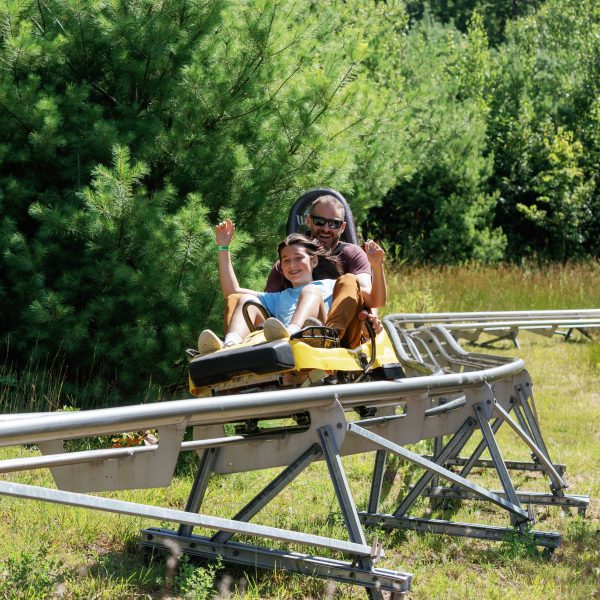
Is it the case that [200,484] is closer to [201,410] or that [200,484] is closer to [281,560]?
[281,560]

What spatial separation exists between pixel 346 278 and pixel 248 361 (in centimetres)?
100

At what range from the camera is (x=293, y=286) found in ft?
20.0

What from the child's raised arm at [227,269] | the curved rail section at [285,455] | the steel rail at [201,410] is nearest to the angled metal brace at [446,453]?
the curved rail section at [285,455]

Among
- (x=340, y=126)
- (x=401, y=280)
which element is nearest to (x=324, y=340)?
(x=340, y=126)

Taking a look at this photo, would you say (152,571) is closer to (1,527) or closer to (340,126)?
(1,527)

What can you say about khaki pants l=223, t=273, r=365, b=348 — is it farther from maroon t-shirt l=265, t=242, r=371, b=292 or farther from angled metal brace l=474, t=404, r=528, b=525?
angled metal brace l=474, t=404, r=528, b=525

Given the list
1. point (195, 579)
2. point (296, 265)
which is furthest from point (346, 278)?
point (195, 579)

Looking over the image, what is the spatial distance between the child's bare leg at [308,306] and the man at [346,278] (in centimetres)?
9

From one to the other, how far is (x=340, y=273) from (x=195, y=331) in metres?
1.75

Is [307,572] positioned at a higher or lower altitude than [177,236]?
lower

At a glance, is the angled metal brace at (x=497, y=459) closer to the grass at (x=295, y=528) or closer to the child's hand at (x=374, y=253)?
the grass at (x=295, y=528)

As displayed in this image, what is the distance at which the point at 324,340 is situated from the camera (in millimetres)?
5246

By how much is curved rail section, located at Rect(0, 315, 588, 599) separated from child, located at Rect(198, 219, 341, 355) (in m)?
0.58

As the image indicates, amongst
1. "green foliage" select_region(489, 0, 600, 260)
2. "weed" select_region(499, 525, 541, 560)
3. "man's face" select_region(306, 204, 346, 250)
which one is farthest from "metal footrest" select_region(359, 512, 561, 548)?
"green foliage" select_region(489, 0, 600, 260)
